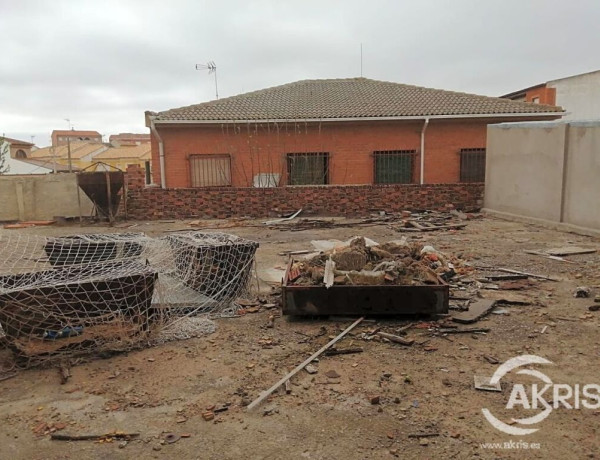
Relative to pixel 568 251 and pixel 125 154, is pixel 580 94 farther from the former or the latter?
pixel 125 154

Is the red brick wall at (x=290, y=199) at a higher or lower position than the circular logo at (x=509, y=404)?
higher

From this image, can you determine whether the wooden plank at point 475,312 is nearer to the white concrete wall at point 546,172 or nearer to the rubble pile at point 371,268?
the rubble pile at point 371,268

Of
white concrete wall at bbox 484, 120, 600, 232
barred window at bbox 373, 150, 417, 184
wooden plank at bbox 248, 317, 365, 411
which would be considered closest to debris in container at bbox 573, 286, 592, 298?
wooden plank at bbox 248, 317, 365, 411

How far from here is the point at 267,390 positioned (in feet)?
12.5

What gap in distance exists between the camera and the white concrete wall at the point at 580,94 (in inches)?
1130

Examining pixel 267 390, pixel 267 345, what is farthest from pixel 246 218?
pixel 267 390

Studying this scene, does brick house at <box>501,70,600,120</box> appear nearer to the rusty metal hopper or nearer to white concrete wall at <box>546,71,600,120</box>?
white concrete wall at <box>546,71,600,120</box>

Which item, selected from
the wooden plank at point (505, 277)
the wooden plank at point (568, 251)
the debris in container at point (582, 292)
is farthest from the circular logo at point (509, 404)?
the wooden plank at point (568, 251)

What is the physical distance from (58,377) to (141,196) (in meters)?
11.2

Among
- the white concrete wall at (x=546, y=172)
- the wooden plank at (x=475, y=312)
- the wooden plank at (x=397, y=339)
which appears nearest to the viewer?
the wooden plank at (x=397, y=339)

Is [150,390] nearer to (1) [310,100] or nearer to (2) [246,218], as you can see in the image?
(2) [246,218]

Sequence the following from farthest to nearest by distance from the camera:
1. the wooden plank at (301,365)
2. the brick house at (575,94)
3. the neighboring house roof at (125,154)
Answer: the neighboring house roof at (125,154) < the brick house at (575,94) < the wooden plank at (301,365)

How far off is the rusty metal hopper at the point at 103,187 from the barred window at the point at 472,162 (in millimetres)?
11756

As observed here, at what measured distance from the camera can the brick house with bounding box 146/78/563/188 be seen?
57.4 ft
